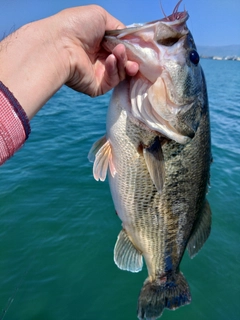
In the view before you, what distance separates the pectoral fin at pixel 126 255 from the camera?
2686 millimetres

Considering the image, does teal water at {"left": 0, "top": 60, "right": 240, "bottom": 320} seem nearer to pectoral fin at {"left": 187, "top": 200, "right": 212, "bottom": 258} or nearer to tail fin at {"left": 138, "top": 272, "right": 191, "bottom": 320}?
tail fin at {"left": 138, "top": 272, "right": 191, "bottom": 320}

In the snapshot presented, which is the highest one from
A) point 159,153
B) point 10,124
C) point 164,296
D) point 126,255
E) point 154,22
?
point 154,22

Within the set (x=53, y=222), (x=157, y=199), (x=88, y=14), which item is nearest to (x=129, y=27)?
(x=88, y=14)

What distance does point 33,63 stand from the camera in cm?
177

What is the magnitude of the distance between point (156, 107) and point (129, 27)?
0.56m

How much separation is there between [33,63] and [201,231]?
2011 millimetres

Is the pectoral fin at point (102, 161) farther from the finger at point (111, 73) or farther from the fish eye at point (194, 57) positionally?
the fish eye at point (194, 57)

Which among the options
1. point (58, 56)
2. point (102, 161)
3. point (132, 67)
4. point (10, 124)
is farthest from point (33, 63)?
point (102, 161)

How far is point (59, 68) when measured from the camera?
1930mm

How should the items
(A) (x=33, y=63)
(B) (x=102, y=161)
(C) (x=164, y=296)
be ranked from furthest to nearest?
(C) (x=164, y=296) → (B) (x=102, y=161) → (A) (x=33, y=63)

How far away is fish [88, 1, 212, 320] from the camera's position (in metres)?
1.97

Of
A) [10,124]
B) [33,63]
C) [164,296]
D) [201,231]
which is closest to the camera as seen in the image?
[10,124]

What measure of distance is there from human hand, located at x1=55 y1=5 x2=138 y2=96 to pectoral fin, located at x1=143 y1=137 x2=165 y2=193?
1.83 feet

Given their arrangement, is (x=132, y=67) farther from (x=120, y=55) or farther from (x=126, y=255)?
(x=126, y=255)
